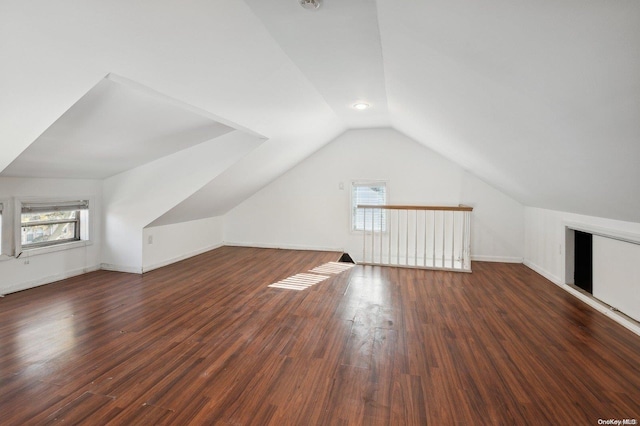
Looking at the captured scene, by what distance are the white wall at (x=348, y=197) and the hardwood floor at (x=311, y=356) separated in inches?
65.8

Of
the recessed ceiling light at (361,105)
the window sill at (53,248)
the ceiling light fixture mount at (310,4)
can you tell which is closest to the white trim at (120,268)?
the window sill at (53,248)

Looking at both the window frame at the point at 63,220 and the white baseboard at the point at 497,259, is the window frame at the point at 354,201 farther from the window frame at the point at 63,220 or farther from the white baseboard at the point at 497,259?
the window frame at the point at 63,220

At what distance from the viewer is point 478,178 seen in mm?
5391

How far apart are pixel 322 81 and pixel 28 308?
13.0 feet

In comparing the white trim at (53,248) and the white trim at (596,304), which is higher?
the white trim at (53,248)

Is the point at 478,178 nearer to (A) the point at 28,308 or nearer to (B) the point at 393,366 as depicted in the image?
(B) the point at 393,366

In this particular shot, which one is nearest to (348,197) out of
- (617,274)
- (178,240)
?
(178,240)

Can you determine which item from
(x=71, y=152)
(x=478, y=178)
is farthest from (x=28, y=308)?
(x=478, y=178)

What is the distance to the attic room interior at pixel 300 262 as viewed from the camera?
157 centimetres

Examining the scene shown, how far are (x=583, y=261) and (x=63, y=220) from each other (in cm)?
718

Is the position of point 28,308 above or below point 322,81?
below

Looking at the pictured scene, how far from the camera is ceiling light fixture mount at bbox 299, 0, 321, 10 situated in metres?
1.79

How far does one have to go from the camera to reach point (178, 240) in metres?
5.29

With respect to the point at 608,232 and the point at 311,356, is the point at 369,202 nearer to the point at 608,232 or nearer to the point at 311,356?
the point at 608,232
